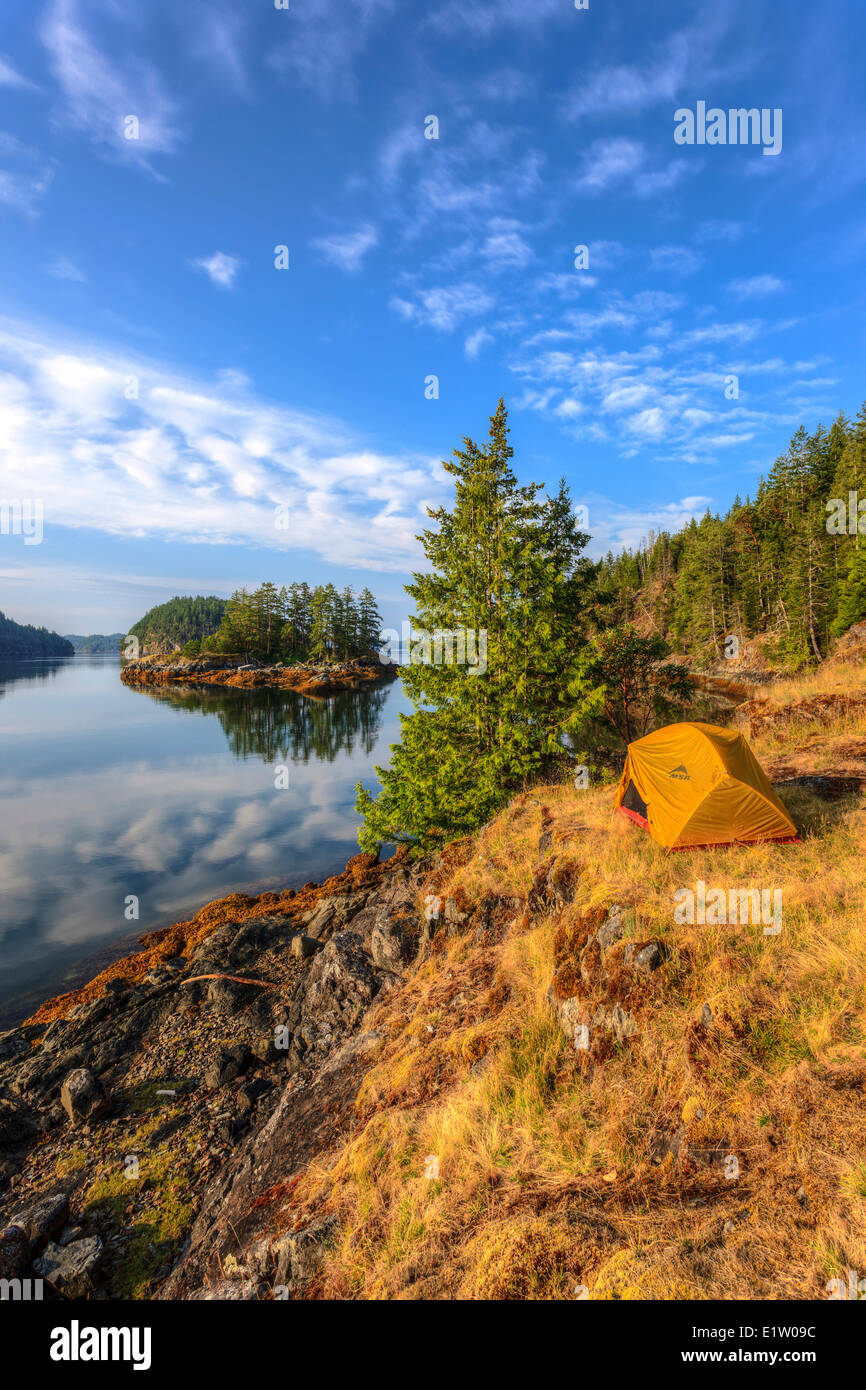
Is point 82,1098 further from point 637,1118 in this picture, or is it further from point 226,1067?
point 637,1118

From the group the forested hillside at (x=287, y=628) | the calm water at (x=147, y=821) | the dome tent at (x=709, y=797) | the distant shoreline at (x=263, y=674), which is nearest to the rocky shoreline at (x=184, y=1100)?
the calm water at (x=147, y=821)

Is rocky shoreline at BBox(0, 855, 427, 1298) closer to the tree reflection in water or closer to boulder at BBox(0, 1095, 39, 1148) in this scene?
boulder at BBox(0, 1095, 39, 1148)

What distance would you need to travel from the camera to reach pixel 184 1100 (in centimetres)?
985

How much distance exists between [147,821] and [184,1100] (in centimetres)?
2140

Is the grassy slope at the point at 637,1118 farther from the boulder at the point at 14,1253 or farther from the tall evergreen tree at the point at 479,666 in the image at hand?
the tall evergreen tree at the point at 479,666

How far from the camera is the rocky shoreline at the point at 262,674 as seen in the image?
3664 inches

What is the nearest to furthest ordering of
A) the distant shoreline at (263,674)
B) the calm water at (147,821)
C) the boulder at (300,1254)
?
the boulder at (300,1254)
the calm water at (147,821)
the distant shoreline at (263,674)

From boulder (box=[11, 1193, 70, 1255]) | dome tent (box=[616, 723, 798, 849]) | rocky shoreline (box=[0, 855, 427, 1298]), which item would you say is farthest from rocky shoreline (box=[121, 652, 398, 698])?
boulder (box=[11, 1193, 70, 1255])

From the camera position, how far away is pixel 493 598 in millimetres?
16797

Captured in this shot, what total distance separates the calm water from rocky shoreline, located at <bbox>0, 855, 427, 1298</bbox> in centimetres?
327

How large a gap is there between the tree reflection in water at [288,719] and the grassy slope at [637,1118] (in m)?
35.7
